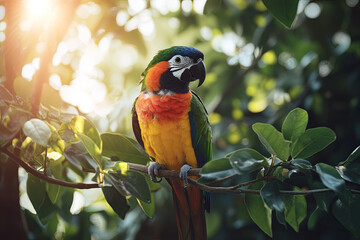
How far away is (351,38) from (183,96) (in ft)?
6.68

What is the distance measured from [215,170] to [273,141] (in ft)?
0.63

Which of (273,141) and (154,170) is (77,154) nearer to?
(154,170)

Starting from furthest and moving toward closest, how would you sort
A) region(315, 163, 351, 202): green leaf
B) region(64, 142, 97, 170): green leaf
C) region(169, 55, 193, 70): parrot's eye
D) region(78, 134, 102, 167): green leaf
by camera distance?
region(169, 55, 193, 70): parrot's eye < region(64, 142, 97, 170): green leaf < region(78, 134, 102, 167): green leaf < region(315, 163, 351, 202): green leaf

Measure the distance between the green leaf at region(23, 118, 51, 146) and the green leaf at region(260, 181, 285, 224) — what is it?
0.61m

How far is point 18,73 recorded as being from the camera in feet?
4.37

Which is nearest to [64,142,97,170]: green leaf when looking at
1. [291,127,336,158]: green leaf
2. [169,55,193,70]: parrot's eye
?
[291,127,336,158]: green leaf

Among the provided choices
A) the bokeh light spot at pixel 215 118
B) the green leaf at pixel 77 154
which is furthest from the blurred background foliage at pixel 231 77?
the green leaf at pixel 77 154

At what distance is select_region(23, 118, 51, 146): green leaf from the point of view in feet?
3.01

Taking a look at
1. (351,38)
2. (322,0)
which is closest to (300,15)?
(322,0)

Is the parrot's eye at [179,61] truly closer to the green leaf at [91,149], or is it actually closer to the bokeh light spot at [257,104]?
the green leaf at [91,149]

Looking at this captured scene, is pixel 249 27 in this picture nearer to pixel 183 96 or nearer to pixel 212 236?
pixel 183 96

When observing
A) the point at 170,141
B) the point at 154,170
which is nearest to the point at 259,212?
the point at 154,170

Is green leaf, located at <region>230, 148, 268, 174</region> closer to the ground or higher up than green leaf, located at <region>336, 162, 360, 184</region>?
higher up

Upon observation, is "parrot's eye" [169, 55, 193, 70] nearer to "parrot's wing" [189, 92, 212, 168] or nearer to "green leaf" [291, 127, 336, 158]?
"parrot's wing" [189, 92, 212, 168]
